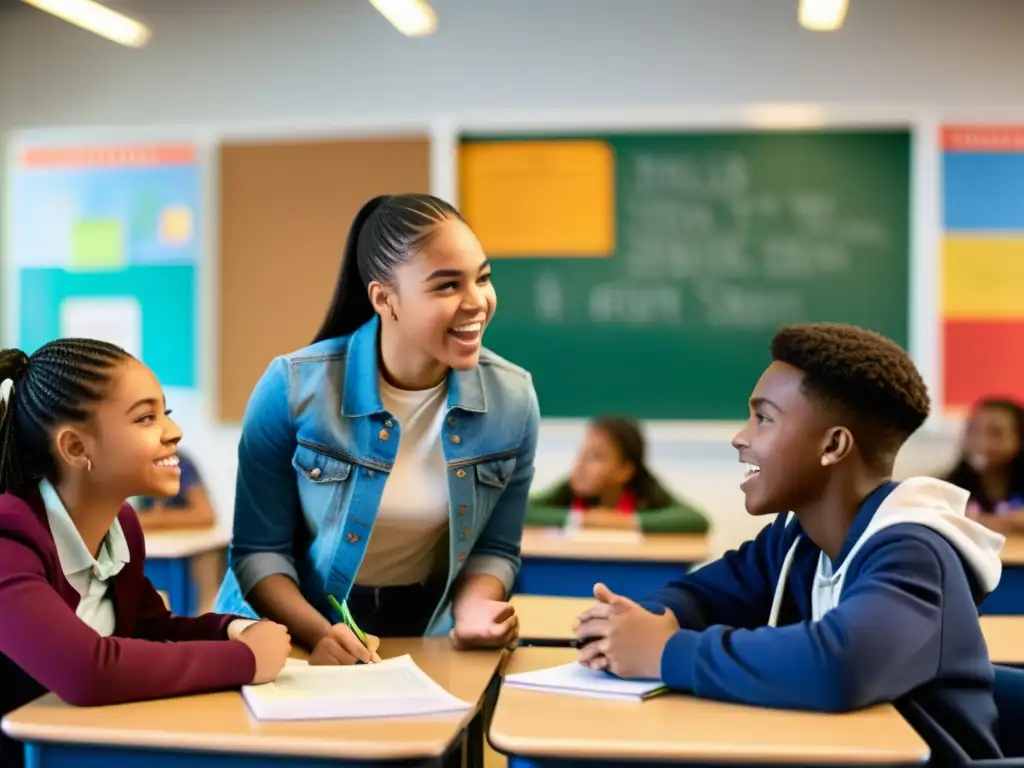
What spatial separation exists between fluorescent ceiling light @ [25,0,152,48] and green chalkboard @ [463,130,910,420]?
58.5 inches

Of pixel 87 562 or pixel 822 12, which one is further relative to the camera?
pixel 822 12

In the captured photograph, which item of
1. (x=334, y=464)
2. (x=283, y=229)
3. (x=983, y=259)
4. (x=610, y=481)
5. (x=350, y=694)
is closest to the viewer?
(x=350, y=694)

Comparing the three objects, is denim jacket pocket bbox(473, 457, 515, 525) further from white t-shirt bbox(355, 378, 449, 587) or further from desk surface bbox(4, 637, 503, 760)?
desk surface bbox(4, 637, 503, 760)

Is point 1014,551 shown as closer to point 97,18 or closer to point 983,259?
point 983,259

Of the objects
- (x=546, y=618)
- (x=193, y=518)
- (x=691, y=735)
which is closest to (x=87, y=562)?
(x=691, y=735)

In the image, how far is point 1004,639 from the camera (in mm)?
2168

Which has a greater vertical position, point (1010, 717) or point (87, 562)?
point (87, 562)

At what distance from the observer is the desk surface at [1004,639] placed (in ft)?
6.52

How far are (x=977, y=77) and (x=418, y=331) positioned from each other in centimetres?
377

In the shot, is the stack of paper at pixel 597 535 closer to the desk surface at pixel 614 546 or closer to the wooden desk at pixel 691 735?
the desk surface at pixel 614 546

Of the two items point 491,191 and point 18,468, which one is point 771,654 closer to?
point 18,468

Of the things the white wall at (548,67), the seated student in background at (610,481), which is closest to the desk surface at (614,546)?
the seated student in background at (610,481)

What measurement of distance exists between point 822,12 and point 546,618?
259 cm

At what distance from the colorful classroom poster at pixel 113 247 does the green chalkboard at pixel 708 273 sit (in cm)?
A: 144
